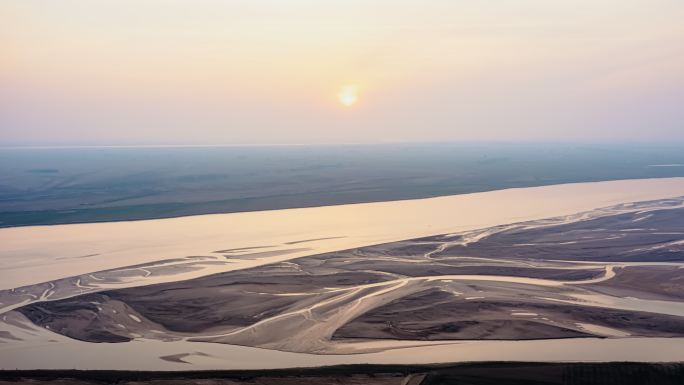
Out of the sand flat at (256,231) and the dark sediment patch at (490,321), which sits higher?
the sand flat at (256,231)

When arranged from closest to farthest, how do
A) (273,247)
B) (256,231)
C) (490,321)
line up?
1. (490,321)
2. (273,247)
3. (256,231)

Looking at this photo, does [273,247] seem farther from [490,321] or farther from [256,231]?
[490,321]

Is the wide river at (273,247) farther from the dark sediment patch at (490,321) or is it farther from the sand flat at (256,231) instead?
the dark sediment patch at (490,321)

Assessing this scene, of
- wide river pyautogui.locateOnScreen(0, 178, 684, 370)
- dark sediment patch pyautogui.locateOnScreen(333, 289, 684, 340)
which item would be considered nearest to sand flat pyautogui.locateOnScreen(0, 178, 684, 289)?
wide river pyautogui.locateOnScreen(0, 178, 684, 370)

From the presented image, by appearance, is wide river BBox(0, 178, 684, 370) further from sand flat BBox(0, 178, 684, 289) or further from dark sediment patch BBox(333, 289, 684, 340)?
dark sediment patch BBox(333, 289, 684, 340)

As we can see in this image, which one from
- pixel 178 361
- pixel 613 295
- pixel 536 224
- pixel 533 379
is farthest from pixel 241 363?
pixel 536 224

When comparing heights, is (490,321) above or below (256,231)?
below

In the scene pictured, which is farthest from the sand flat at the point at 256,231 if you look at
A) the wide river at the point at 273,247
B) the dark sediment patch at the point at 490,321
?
the dark sediment patch at the point at 490,321

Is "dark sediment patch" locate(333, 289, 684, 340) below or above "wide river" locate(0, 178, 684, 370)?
below

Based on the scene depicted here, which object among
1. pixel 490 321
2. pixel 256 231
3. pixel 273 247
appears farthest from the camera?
pixel 256 231

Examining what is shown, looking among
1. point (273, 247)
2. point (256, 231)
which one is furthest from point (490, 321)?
point (256, 231)

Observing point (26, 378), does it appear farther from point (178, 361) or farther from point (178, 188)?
point (178, 188)
